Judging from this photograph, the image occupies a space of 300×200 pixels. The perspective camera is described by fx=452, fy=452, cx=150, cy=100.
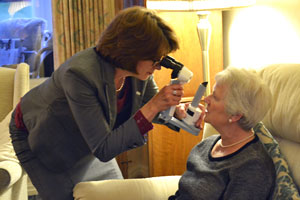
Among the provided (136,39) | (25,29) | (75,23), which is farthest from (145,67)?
(25,29)

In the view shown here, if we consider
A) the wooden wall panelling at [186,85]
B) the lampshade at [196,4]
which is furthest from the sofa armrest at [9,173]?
the lampshade at [196,4]

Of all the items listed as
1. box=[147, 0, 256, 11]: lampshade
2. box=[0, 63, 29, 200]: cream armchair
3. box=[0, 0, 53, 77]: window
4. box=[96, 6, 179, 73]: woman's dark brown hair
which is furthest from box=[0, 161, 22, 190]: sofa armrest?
box=[0, 0, 53, 77]: window

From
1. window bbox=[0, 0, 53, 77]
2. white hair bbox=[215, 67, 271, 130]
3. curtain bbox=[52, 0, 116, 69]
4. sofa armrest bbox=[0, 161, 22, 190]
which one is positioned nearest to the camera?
white hair bbox=[215, 67, 271, 130]

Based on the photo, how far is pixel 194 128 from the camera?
1.82 meters

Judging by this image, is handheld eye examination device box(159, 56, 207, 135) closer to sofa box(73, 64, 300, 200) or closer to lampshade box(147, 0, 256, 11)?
sofa box(73, 64, 300, 200)

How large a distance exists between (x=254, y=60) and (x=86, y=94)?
51.1 inches

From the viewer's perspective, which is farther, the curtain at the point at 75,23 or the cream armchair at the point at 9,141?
the curtain at the point at 75,23

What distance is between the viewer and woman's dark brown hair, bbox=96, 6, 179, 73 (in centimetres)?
164

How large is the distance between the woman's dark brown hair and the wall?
60 centimetres

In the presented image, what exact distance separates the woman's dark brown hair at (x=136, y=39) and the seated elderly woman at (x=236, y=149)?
0.25 metres

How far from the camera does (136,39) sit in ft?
5.37

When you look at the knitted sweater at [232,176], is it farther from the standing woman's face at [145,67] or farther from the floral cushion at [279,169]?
the standing woman's face at [145,67]

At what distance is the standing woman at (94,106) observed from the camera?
1.67 meters

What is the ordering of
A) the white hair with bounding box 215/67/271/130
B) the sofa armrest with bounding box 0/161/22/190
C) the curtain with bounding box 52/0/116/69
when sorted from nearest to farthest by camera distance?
the white hair with bounding box 215/67/271/130
the sofa armrest with bounding box 0/161/22/190
the curtain with bounding box 52/0/116/69
